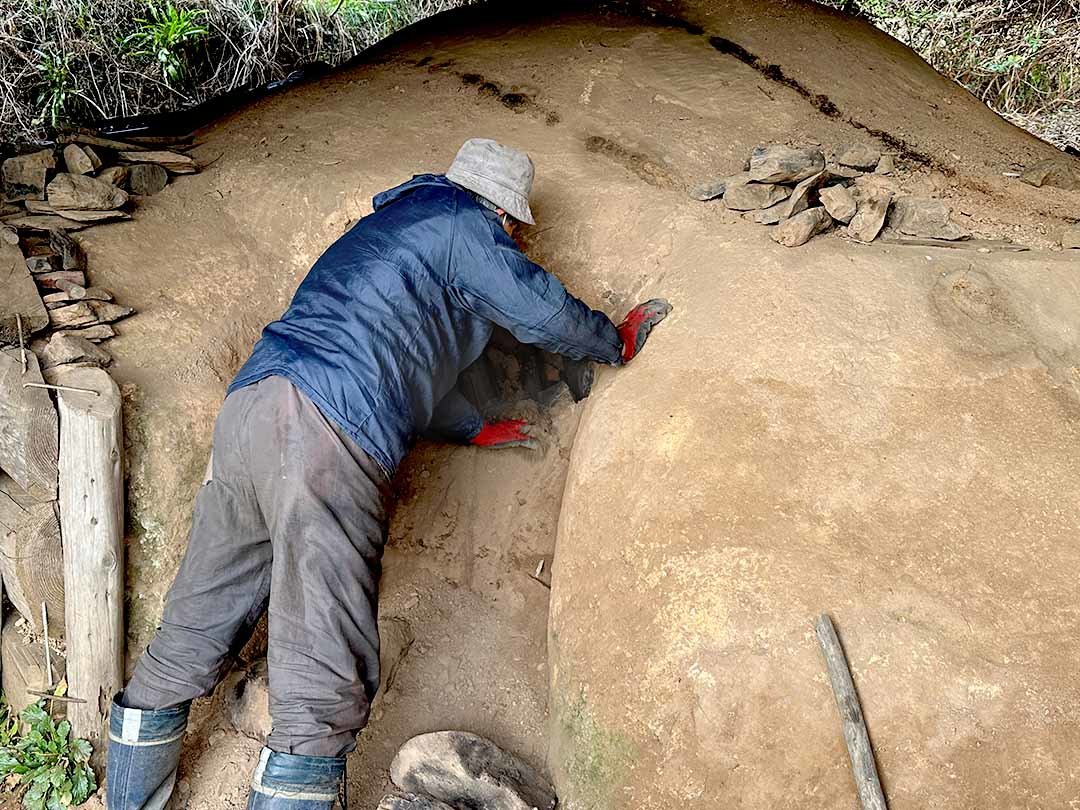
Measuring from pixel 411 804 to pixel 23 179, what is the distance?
128 inches

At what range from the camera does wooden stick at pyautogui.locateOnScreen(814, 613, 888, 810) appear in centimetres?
234

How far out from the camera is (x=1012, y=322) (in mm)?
3215

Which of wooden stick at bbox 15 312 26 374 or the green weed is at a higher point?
wooden stick at bbox 15 312 26 374

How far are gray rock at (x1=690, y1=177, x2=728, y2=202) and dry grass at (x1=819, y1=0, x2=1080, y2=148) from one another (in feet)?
12.1

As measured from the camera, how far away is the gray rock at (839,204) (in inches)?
145

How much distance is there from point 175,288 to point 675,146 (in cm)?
251

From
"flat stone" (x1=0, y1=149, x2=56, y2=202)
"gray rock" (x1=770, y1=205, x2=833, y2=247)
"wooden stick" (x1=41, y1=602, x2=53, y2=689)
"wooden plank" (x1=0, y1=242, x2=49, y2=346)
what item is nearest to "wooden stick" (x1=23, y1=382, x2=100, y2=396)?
"wooden plank" (x1=0, y1=242, x2=49, y2=346)

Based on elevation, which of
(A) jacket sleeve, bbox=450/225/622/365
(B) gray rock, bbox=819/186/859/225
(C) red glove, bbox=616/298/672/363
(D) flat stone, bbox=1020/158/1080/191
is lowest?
(C) red glove, bbox=616/298/672/363

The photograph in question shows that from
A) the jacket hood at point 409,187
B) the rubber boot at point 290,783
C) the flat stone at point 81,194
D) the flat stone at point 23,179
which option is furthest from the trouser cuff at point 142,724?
the flat stone at point 23,179

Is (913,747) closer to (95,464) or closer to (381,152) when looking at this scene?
(95,464)

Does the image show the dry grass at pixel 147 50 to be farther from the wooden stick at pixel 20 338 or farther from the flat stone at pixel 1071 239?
the flat stone at pixel 1071 239

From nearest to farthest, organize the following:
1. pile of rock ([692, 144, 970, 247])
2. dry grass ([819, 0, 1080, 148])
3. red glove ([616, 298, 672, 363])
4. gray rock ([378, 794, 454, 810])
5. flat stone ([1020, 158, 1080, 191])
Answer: gray rock ([378, 794, 454, 810]) < red glove ([616, 298, 672, 363]) < pile of rock ([692, 144, 970, 247]) < flat stone ([1020, 158, 1080, 191]) < dry grass ([819, 0, 1080, 148])

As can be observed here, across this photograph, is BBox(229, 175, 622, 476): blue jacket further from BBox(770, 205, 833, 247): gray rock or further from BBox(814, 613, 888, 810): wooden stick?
BBox(814, 613, 888, 810): wooden stick

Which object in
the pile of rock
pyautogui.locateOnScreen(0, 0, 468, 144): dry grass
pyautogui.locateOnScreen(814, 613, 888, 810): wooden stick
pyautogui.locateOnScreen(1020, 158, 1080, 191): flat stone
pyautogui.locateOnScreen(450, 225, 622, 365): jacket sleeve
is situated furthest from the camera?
pyautogui.locateOnScreen(0, 0, 468, 144): dry grass
